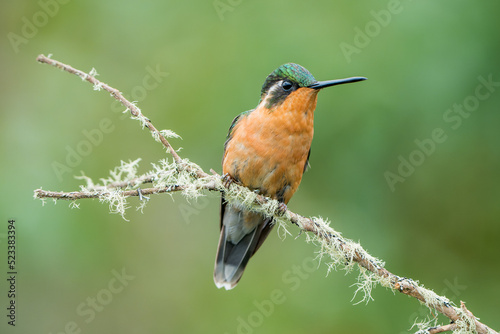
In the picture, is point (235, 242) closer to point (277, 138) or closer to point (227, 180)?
point (227, 180)

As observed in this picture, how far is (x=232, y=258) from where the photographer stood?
5152 mm

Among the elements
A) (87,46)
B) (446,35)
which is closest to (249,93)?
(446,35)

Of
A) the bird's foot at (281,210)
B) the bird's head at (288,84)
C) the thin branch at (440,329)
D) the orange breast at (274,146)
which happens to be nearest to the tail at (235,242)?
the orange breast at (274,146)

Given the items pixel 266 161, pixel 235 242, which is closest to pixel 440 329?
pixel 266 161

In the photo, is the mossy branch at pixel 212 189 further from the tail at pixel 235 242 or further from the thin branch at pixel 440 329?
the tail at pixel 235 242

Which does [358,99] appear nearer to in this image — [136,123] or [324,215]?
[324,215]

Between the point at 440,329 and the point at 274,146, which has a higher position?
the point at 274,146

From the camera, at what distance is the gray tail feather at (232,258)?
16.6 feet

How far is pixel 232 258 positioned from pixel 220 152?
1.20 metres

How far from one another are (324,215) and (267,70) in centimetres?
158

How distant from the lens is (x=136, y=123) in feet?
20.5

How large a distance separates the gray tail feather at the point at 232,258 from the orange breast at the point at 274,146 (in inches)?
36.6

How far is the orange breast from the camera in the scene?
414 cm

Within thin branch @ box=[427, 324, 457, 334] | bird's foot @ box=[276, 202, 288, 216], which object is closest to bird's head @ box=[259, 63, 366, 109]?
bird's foot @ box=[276, 202, 288, 216]
